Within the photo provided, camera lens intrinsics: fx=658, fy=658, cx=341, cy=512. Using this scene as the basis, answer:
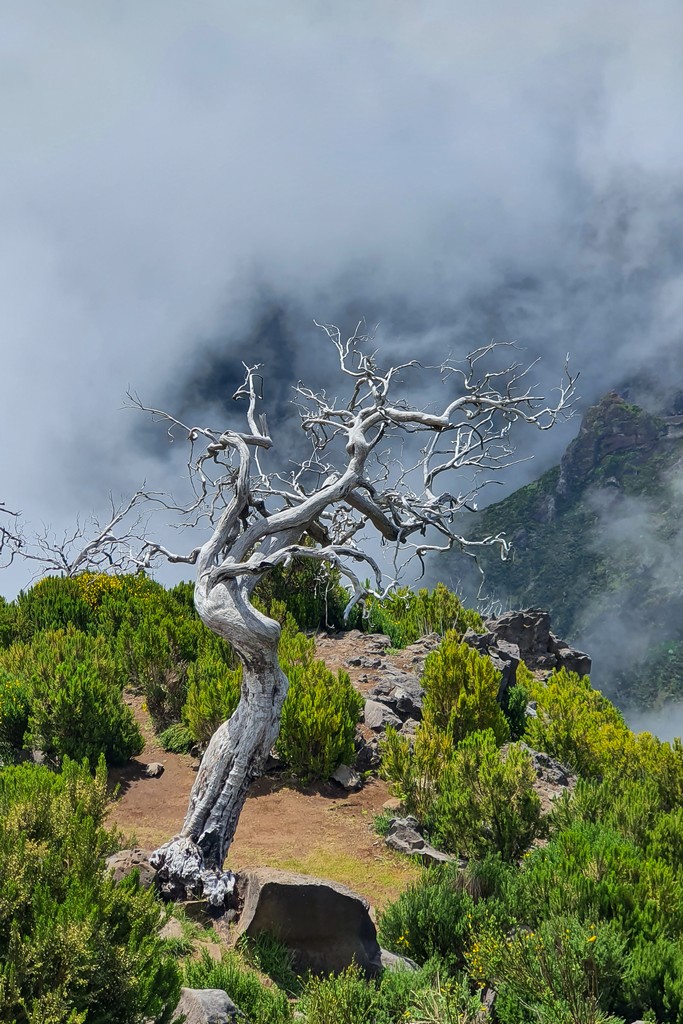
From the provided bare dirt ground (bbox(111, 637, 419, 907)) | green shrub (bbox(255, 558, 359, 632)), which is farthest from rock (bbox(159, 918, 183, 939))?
green shrub (bbox(255, 558, 359, 632))

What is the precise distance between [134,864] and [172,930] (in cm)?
84

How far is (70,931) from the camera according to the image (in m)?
3.35

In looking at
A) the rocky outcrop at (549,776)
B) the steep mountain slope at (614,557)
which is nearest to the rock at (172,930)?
the rocky outcrop at (549,776)

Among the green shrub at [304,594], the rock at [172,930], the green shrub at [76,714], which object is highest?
the green shrub at [304,594]

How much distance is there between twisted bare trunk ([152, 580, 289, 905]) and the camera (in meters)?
6.15

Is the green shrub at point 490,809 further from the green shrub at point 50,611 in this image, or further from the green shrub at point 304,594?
the green shrub at point 50,611

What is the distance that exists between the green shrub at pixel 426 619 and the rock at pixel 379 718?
536 centimetres

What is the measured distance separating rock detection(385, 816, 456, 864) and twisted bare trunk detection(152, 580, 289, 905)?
2.40 meters

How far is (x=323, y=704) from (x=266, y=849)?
243 centimetres

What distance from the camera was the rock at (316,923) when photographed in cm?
511

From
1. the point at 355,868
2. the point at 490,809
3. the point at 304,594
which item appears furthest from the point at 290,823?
the point at 304,594

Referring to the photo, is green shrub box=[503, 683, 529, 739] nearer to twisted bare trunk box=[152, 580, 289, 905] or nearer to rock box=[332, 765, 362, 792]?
rock box=[332, 765, 362, 792]

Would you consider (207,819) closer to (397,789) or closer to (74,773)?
(74,773)

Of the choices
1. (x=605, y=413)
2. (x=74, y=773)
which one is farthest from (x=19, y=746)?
(x=605, y=413)
